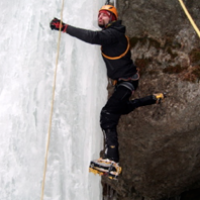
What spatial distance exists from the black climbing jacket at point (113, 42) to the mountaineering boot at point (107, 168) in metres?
0.97

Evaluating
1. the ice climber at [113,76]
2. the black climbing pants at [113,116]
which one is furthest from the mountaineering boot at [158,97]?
the black climbing pants at [113,116]

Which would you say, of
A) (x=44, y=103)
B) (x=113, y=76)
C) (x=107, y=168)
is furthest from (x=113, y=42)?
(x=107, y=168)

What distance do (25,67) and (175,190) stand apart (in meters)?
2.73

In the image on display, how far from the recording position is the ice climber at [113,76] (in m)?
2.46

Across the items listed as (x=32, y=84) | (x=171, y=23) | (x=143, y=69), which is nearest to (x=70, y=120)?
(x=32, y=84)

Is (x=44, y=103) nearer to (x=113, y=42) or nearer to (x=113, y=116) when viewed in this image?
(x=113, y=116)

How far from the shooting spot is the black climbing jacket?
2.45 m

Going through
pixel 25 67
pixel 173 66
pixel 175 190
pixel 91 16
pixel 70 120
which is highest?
pixel 91 16

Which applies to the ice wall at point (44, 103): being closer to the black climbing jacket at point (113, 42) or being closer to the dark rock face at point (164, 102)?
the black climbing jacket at point (113, 42)

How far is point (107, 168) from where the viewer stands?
7.98ft

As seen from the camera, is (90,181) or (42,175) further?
(90,181)

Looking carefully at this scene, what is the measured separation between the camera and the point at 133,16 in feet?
10.9

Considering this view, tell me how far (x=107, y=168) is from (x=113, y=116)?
22.1 inches

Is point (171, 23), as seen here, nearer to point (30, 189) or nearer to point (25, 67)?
point (25, 67)
